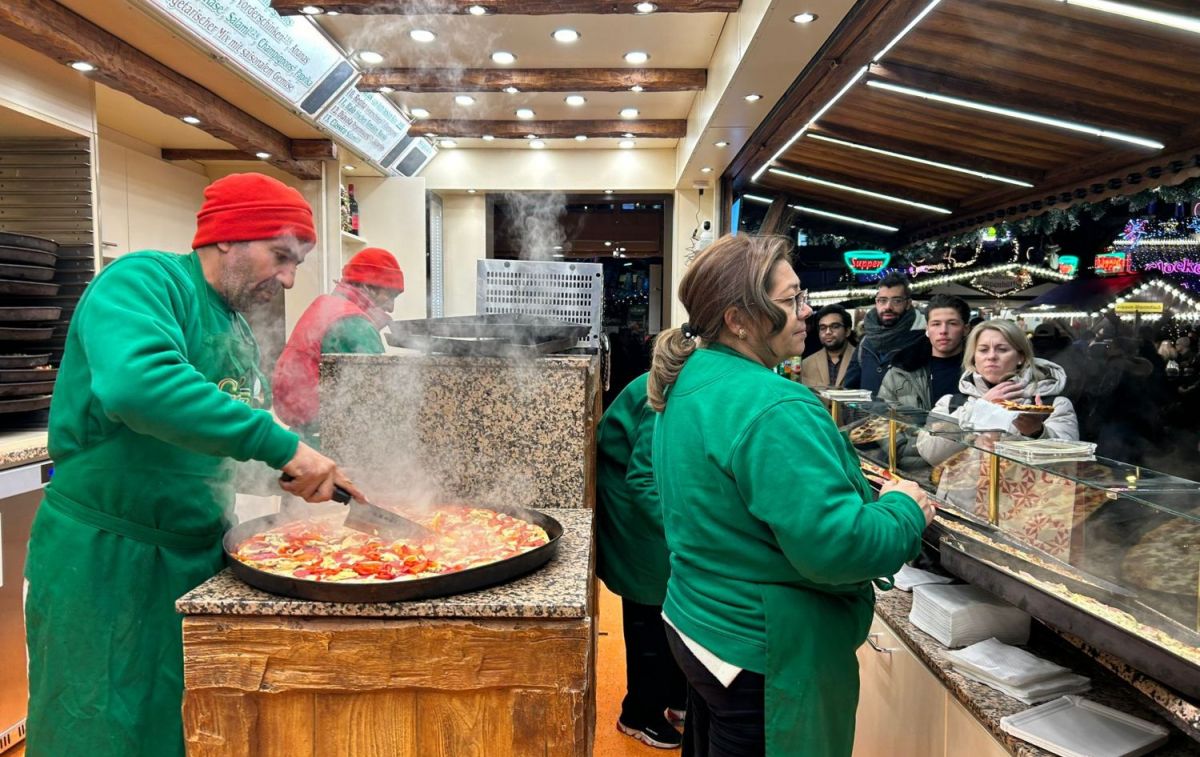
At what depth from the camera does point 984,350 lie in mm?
2838

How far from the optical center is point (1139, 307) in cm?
602

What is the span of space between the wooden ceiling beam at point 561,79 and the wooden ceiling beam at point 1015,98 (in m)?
1.21

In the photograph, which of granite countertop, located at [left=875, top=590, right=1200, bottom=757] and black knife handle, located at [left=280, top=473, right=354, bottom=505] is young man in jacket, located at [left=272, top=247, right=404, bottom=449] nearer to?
black knife handle, located at [left=280, top=473, right=354, bottom=505]

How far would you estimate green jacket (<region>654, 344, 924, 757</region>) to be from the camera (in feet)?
4.18

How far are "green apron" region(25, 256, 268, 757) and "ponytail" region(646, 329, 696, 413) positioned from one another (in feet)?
3.23

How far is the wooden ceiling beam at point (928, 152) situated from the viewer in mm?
4855

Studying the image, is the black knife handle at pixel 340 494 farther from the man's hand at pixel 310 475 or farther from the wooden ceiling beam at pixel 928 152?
the wooden ceiling beam at pixel 928 152

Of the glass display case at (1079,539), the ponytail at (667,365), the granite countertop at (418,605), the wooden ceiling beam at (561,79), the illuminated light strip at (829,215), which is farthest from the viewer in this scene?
the illuminated light strip at (829,215)

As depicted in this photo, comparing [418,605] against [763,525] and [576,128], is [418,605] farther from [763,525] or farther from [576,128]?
[576,128]

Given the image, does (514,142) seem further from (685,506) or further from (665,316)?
(685,506)

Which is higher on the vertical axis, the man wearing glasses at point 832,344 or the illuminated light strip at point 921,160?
the illuminated light strip at point 921,160

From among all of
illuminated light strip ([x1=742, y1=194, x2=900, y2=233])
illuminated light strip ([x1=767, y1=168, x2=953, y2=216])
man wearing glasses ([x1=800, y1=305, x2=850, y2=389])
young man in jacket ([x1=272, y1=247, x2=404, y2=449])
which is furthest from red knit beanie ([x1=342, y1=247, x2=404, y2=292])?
illuminated light strip ([x1=742, y1=194, x2=900, y2=233])

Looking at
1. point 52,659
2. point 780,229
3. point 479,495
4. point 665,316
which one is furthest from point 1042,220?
point 52,659

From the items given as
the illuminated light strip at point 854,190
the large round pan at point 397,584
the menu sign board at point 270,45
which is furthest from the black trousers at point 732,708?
the illuminated light strip at point 854,190
